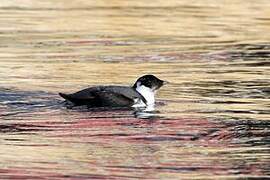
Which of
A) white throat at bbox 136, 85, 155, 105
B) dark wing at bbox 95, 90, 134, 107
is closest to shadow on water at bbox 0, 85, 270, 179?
dark wing at bbox 95, 90, 134, 107

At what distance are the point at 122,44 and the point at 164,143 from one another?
11129 mm

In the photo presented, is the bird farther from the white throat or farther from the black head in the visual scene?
the black head

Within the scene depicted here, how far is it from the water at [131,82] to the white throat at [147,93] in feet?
0.46

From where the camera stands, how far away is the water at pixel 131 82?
1176cm

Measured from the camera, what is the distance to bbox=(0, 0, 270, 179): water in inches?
463

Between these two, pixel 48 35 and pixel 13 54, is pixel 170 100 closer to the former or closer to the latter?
pixel 13 54

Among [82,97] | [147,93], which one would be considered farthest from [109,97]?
[147,93]

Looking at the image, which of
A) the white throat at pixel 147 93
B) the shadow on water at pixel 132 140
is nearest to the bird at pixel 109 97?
the white throat at pixel 147 93

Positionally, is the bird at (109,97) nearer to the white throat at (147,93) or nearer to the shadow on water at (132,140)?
the white throat at (147,93)

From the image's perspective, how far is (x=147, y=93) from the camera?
16250 millimetres

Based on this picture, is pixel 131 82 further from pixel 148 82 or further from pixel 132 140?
pixel 132 140

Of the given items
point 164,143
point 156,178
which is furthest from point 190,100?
point 156,178

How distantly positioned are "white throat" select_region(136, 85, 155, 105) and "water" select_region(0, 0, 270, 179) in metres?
0.14

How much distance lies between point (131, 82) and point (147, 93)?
2358 millimetres
